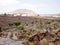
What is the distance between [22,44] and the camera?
15789 millimetres

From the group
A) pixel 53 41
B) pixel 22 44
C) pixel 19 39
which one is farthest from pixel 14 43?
pixel 53 41

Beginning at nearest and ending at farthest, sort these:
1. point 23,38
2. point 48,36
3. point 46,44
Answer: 1. point 46,44
2. point 48,36
3. point 23,38

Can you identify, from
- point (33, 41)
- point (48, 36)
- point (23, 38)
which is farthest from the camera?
point (23, 38)

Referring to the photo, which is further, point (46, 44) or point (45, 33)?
point (45, 33)

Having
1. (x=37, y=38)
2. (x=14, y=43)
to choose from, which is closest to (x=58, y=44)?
(x=37, y=38)

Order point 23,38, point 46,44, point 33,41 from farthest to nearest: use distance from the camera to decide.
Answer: point 23,38
point 33,41
point 46,44

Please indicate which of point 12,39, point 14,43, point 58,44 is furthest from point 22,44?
point 58,44

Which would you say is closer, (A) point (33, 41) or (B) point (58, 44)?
(B) point (58, 44)

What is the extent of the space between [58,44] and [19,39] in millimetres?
4134

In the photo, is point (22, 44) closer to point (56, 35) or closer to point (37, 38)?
point (37, 38)

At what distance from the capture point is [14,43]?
→ 52.5ft

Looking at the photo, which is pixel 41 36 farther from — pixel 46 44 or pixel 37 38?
pixel 46 44

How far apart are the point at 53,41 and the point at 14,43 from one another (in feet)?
9.77

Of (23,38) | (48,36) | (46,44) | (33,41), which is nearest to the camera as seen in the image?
(46,44)
